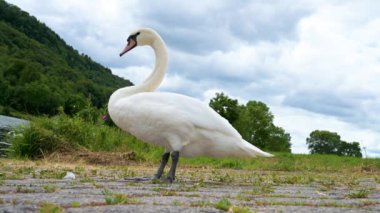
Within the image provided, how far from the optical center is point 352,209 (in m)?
3.95

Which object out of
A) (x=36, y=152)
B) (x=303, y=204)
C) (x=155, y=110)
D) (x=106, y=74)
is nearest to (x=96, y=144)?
(x=36, y=152)

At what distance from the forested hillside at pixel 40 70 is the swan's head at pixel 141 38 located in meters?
40.3

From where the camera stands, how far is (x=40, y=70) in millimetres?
67000

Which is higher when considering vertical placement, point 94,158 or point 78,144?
point 78,144

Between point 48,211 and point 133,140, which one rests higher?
point 133,140

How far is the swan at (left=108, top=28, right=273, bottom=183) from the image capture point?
618 cm

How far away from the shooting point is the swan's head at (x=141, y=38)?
7641mm

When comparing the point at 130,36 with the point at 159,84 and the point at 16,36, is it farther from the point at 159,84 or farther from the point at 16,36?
the point at 16,36

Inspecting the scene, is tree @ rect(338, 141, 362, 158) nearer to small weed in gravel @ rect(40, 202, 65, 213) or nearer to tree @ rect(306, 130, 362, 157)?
tree @ rect(306, 130, 362, 157)

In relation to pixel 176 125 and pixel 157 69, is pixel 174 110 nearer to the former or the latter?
pixel 176 125

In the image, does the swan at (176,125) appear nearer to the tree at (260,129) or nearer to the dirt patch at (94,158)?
the dirt patch at (94,158)

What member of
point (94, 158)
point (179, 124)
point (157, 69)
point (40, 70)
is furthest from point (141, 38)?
point (40, 70)

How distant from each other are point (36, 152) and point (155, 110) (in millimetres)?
7425

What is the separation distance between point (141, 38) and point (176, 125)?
198 centimetres
